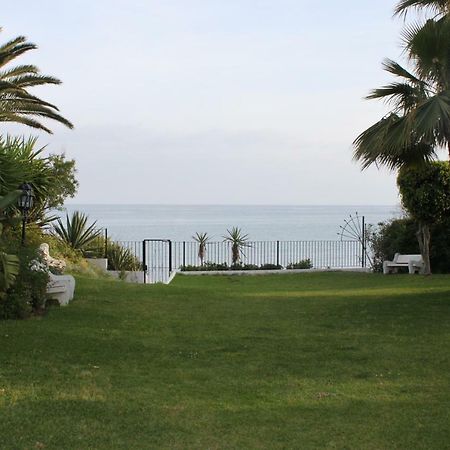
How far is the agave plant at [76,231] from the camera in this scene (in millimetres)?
21969

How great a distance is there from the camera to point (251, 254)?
93.1 ft

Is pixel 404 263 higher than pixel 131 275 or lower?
higher

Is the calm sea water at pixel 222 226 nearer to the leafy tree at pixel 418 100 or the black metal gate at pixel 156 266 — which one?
the black metal gate at pixel 156 266

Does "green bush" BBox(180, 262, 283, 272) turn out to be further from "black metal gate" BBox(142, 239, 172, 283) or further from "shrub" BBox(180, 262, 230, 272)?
"black metal gate" BBox(142, 239, 172, 283)

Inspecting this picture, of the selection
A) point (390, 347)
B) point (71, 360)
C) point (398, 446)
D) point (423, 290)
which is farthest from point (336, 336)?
point (423, 290)

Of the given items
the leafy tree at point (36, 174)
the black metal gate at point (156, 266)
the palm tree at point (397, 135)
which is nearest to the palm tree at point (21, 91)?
the leafy tree at point (36, 174)

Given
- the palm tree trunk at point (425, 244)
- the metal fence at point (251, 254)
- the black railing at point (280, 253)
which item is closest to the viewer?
the palm tree trunk at point (425, 244)

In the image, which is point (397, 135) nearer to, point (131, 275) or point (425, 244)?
point (425, 244)

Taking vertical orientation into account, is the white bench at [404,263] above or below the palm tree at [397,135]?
below

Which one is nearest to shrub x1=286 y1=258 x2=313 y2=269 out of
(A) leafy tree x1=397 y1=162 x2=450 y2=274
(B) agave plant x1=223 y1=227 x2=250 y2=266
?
(B) agave plant x1=223 y1=227 x2=250 y2=266

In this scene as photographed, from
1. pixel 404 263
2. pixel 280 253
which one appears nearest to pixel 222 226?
pixel 280 253

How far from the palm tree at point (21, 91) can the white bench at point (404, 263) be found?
1030 cm

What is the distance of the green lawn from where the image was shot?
5.28 meters

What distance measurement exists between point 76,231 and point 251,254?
27.4ft
